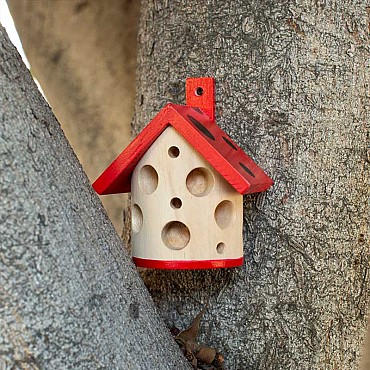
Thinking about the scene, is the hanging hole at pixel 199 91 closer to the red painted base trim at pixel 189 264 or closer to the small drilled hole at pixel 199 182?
the small drilled hole at pixel 199 182

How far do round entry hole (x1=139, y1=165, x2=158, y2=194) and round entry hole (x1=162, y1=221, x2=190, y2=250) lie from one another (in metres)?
0.07

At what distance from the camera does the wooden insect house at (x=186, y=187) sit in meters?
1.03

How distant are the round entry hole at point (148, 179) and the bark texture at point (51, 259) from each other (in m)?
0.19

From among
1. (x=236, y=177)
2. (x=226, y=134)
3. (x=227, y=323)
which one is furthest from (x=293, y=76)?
(x=227, y=323)

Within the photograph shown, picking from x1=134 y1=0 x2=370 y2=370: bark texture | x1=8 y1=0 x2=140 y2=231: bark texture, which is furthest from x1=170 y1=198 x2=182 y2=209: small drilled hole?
x1=8 y1=0 x2=140 y2=231: bark texture

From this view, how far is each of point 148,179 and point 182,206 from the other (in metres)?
0.08

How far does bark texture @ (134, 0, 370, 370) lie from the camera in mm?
1143

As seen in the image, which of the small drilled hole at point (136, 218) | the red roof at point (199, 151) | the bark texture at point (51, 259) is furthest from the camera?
the small drilled hole at point (136, 218)

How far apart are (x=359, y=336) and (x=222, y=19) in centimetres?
63

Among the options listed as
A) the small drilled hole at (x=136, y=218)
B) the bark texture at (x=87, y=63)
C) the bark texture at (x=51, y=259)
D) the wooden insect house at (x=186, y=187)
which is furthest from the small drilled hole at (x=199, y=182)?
the bark texture at (x=87, y=63)

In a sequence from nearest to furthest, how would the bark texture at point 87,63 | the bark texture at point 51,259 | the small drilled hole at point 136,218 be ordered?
the bark texture at point 51,259 < the small drilled hole at point 136,218 < the bark texture at point 87,63

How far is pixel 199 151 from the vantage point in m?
1.02

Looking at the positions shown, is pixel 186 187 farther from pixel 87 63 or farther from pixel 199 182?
pixel 87 63

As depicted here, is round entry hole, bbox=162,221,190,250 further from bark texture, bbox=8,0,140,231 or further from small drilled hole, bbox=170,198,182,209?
bark texture, bbox=8,0,140,231
